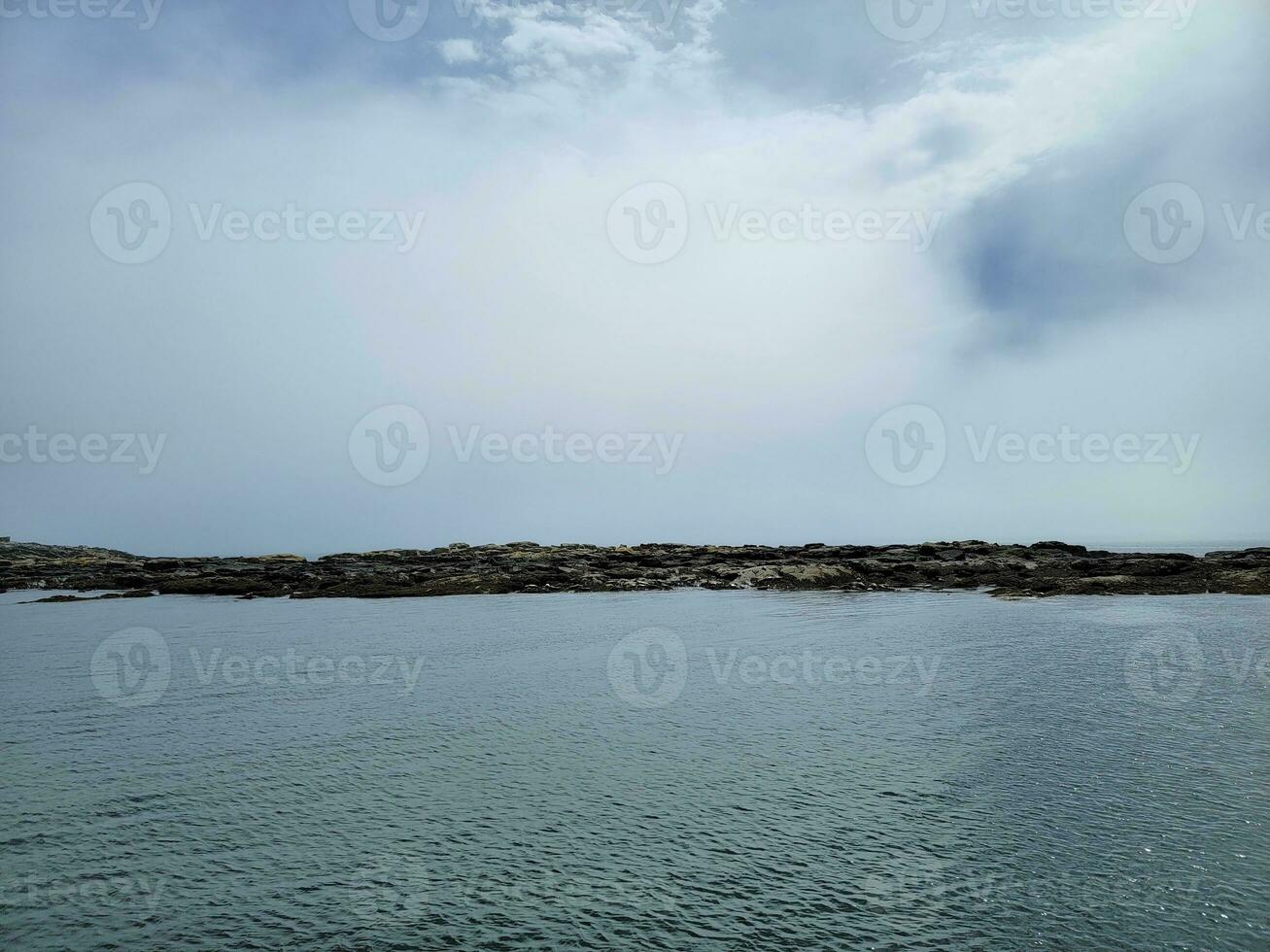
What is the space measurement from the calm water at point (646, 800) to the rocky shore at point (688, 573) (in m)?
43.9

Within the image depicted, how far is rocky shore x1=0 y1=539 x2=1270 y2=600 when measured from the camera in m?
79.4

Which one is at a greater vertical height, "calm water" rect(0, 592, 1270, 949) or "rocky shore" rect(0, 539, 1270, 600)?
"rocky shore" rect(0, 539, 1270, 600)

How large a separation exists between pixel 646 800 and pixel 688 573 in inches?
3361

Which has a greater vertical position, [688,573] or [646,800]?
[688,573]

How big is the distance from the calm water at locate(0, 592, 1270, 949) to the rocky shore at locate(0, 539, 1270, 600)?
43928mm

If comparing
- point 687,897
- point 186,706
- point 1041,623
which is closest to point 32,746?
point 186,706

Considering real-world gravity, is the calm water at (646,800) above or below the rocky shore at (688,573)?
below

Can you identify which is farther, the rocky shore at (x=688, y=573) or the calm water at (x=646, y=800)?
the rocky shore at (x=688, y=573)

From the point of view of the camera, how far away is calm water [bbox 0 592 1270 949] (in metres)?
13.6

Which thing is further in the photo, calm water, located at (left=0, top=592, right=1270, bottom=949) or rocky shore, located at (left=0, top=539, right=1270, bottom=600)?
rocky shore, located at (left=0, top=539, right=1270, bottom=600)

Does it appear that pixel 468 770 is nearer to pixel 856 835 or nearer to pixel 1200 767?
pixel 856 835

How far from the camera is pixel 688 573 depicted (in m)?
104

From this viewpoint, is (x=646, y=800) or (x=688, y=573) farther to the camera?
(x=688, y=573)

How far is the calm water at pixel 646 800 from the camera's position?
44.5ft
